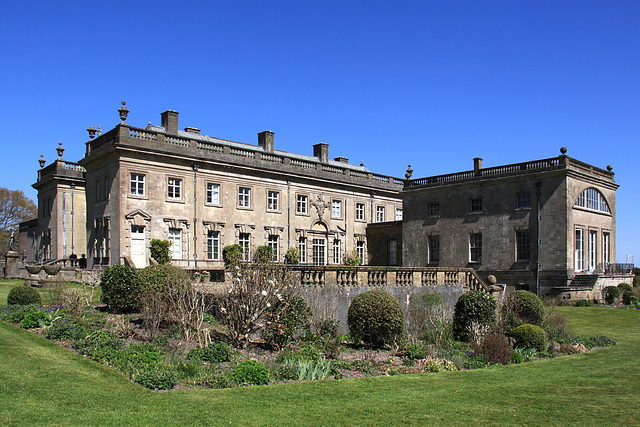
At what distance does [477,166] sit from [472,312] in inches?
757

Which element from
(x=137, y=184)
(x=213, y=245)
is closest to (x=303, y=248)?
(x=213, y=245)

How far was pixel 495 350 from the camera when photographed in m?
13.9

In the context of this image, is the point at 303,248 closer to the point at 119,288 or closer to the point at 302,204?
the point at 302,204

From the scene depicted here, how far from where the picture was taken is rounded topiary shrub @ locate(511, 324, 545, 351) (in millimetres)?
15469

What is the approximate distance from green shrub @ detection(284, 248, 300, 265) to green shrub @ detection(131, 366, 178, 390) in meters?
25.9

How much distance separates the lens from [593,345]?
1708cm

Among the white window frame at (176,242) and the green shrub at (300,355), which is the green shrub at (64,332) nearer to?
the green shrub at (300,355)

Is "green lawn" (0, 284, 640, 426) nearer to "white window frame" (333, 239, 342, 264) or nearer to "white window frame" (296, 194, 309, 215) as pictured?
"white window frame" (296, 194, 309, 215)

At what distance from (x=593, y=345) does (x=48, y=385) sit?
15329 mm

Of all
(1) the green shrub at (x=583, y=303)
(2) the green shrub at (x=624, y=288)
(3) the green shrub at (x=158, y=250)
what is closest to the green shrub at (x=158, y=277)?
(3) the green shrub at (x=158, y=250)

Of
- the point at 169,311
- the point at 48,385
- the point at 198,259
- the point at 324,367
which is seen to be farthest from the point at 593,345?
the point at 198,259

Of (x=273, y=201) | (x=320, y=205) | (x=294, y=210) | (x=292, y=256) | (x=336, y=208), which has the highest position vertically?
(x=273, y=201)

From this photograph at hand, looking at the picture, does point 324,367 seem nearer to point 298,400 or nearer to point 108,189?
point 298,400

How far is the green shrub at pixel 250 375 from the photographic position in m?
10.4
